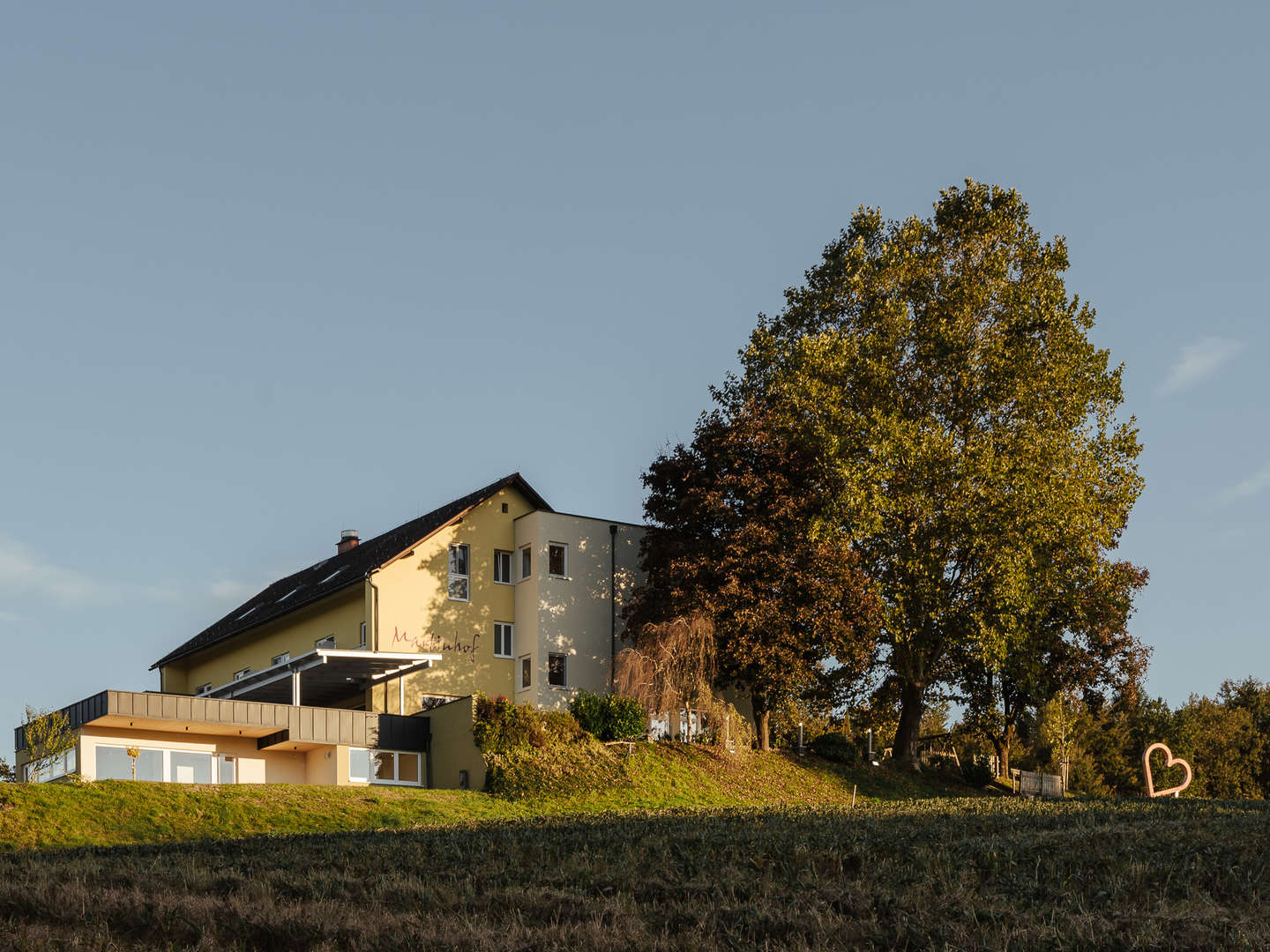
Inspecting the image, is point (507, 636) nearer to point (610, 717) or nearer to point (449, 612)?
point (449, 612)

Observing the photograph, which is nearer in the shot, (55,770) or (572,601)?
(55,770)

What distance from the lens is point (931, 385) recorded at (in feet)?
133

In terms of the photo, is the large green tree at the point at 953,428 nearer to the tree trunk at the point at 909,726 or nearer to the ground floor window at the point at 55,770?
the tree trunk at the point at 909,726

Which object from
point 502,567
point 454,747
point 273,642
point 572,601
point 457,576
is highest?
point 502,567

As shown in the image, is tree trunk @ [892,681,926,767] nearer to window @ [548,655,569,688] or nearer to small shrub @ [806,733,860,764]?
small shrub @ [806,733,860,764]

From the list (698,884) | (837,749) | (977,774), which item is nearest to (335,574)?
(837,749)

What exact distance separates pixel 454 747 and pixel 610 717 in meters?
3.98

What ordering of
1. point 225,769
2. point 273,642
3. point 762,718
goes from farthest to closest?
point 273,642 < point 762,718 < point 225,769

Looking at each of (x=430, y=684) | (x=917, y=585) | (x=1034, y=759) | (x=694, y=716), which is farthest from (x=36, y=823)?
(x=1034, y=759)

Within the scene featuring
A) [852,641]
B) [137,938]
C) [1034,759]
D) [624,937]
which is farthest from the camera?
[1034,759]

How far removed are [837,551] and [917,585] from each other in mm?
2733

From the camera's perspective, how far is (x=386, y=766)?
3575cm

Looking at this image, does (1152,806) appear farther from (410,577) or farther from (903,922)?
(410,577)

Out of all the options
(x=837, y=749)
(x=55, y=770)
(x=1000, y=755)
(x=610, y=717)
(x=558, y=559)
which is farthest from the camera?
(x=1000, y=755)
